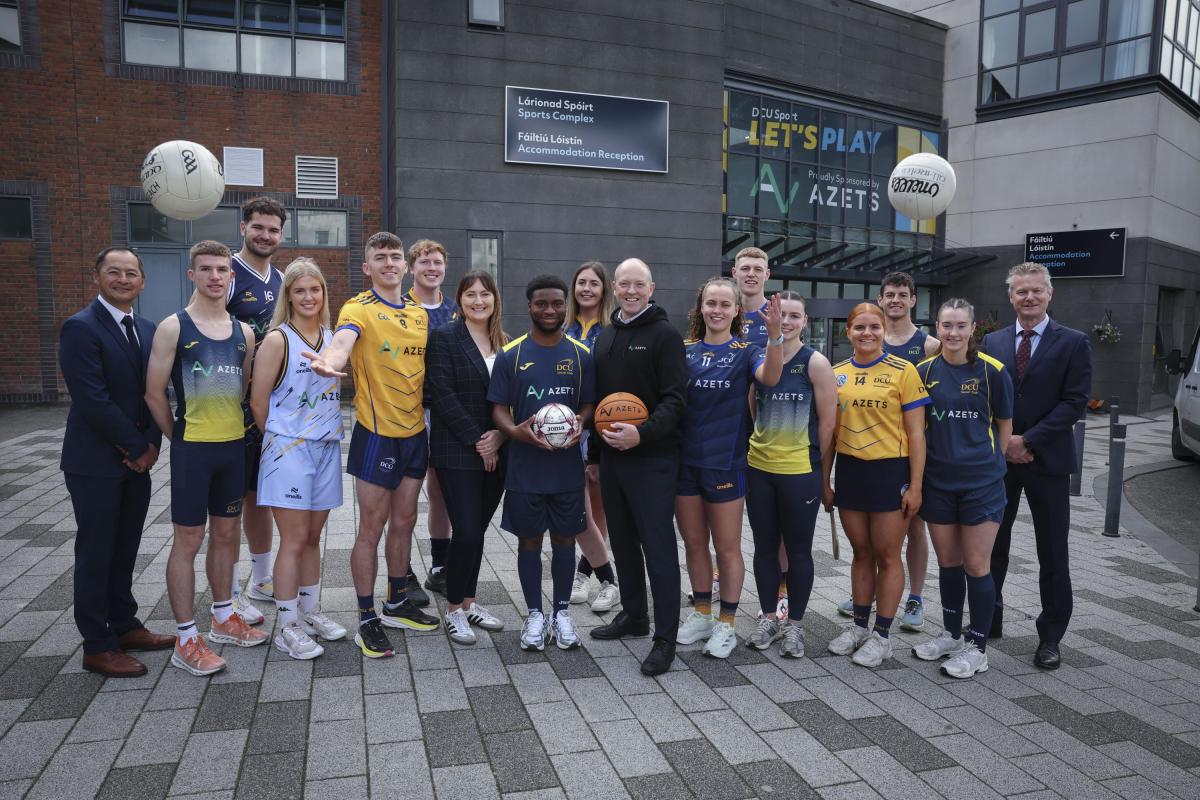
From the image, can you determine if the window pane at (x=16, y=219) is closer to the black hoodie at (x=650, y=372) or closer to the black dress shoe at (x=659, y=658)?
the black hoodie at (x=650, y=372)

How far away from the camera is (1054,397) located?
14.1 ft

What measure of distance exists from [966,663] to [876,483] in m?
1.04

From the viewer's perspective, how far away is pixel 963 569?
4199mm

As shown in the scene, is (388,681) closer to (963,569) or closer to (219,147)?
(963,569)

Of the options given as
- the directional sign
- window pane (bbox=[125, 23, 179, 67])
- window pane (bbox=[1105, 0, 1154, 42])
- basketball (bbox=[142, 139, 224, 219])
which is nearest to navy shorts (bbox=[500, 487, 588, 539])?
basketball (bbox=[142, 139, 224, 219])

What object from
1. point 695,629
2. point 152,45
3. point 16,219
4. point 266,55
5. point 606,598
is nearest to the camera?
point 695,629

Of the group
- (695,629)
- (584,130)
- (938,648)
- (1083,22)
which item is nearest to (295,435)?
(695,629)

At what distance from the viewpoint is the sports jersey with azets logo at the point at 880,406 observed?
4.07 meters

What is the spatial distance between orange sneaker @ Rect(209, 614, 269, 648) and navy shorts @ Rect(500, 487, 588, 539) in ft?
4.89

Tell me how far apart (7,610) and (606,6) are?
14604 mm

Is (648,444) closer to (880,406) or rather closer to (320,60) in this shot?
(880,406)

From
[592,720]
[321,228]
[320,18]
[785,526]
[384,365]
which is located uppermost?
[320,18]

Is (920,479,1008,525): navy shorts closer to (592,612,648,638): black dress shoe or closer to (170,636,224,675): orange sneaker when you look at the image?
(592,612,648,638): black dress shoe

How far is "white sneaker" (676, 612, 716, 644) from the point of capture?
4.37 meters
